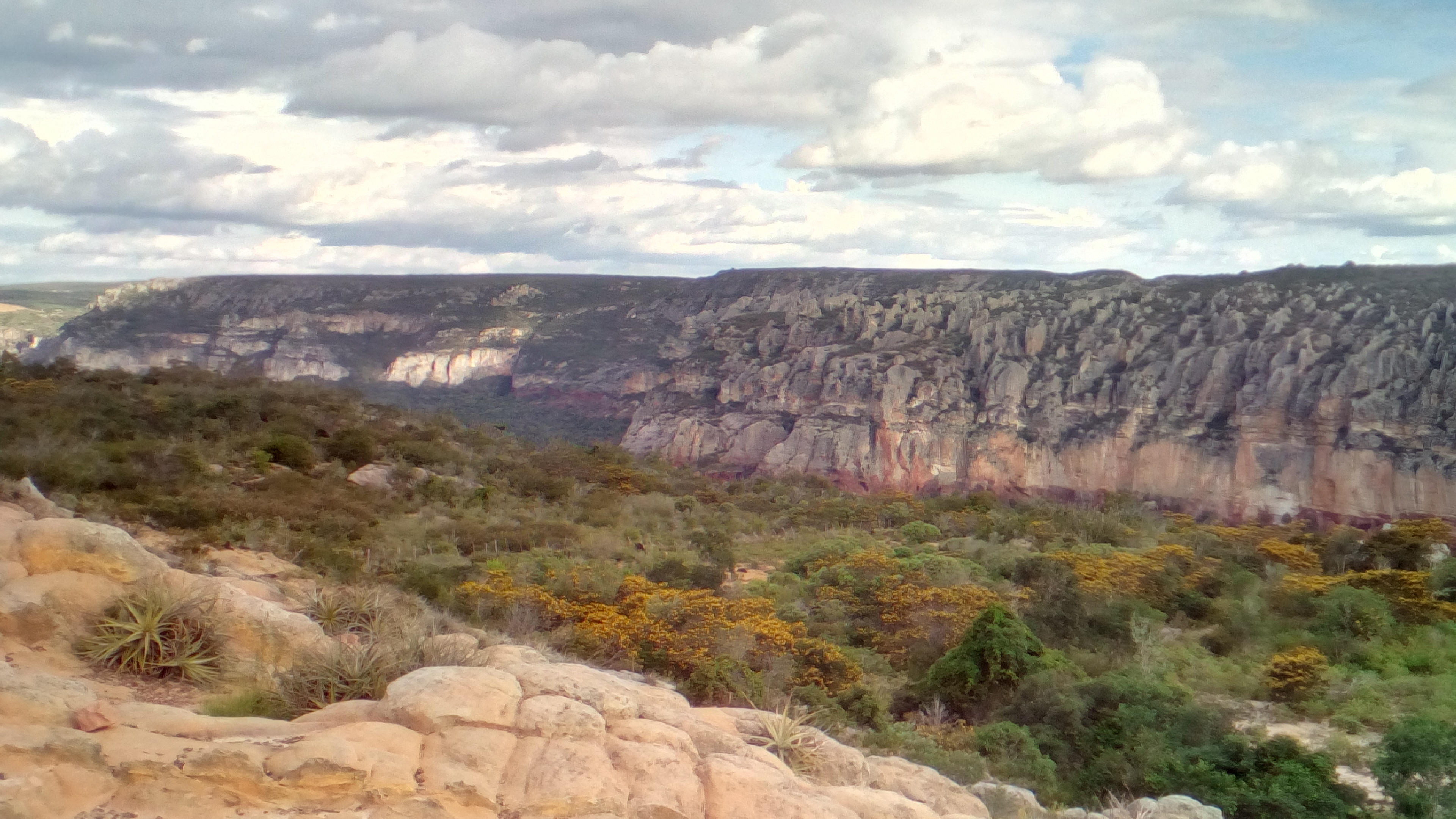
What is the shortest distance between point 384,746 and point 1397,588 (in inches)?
699

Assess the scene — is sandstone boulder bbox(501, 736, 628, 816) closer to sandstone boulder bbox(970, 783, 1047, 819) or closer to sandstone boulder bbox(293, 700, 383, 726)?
sandstone boulder bbox(293, 700, 383, 726)

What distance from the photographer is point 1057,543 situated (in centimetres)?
2505

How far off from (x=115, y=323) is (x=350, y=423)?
4199 centimetres

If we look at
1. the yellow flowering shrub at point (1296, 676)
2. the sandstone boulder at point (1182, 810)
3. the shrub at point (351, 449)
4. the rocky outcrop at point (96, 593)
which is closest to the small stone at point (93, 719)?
the rocky outcrop at point (96, 593)

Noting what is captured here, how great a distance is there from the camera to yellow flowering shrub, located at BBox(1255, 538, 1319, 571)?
67.1 feet

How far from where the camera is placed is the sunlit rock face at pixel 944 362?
42.1 m

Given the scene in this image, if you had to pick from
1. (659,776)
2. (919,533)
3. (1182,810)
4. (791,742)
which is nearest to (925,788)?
(791,742)

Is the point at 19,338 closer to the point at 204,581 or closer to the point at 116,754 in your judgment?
the point at 204,581

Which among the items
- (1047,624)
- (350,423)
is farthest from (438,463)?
(1047,624)

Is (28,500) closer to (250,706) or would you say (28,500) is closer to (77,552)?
(77,552)

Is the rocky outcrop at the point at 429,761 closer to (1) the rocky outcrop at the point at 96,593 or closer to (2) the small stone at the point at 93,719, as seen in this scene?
(2) the small stone at the point at 93,719

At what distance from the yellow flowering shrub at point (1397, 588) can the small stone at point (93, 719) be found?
1744cm

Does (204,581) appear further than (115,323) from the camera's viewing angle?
No

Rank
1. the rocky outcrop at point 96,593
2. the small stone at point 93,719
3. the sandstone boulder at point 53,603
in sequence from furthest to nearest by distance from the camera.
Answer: the rocky outcrop at point 96,593
the sandstone boulder at point 53,603
the small stone at point 93,719
